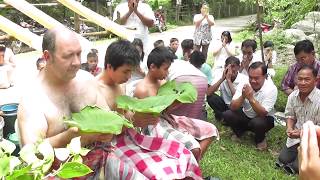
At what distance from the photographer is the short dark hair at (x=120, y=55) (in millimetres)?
3414

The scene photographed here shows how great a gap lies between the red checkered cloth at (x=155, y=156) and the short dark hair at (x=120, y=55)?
22.3 inches

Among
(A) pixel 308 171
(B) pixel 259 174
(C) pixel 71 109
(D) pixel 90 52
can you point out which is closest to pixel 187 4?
(D) pixel 90 52

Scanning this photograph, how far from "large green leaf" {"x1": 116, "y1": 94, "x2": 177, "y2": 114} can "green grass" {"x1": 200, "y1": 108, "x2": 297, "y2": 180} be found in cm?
185

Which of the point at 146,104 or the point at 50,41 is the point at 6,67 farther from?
the point at 50,41

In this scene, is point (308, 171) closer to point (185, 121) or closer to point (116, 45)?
point (116, 45)

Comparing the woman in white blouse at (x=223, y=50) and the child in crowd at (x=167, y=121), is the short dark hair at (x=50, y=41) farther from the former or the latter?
the woman in white blouse at (x=223, y=50)

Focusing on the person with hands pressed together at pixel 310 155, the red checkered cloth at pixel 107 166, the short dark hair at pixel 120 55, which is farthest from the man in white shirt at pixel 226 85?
the person with hands pressed together at pixel 310 155

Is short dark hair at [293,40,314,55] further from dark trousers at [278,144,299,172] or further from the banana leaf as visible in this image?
the banana leaf

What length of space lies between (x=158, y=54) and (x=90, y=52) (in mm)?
2819

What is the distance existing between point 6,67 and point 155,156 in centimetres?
606

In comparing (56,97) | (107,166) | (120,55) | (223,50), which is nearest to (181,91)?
(120,55)

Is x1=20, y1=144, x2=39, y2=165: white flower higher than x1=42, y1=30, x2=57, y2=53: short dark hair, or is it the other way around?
x1=42, y1=30, x2=57, y2=53: short dark hair

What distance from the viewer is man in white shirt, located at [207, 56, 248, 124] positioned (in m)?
6.20

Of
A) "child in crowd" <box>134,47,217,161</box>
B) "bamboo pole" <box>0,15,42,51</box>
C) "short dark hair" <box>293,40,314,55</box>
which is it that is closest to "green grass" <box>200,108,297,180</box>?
"child in crowd" <box>134,47,217,161</box>
